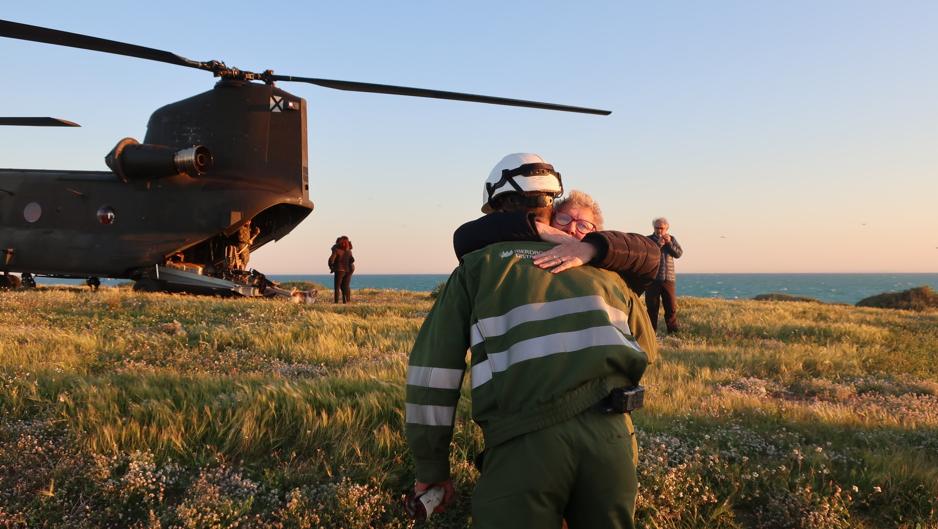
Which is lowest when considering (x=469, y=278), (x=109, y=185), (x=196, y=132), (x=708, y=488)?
(x=708, y=488)

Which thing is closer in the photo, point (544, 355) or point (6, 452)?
point (544, 355)

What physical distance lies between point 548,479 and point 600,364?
513 mm

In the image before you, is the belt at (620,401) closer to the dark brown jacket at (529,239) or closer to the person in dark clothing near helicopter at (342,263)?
the dark brown jacket at (529,239)

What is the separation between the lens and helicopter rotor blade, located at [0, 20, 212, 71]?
8.44m

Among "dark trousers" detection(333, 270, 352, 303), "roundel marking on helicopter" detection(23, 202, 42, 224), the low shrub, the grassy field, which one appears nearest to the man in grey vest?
the grassy field

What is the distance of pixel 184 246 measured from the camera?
51.4 feet

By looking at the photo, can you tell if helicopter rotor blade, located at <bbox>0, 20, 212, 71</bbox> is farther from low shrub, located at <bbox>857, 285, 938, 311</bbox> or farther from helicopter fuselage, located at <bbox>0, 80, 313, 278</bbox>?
low shrub, located at <bbox>857, 285, 938, 311</bbox>

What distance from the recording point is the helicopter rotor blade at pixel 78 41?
27.7ft

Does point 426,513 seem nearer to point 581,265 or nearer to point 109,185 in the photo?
point 581,265

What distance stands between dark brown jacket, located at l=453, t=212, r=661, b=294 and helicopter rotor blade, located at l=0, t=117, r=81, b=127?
1446 cm

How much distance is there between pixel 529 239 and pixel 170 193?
51.2 ft

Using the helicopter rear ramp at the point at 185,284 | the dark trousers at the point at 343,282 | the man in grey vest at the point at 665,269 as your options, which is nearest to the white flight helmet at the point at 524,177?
the man in grey vest at the point at 665,269

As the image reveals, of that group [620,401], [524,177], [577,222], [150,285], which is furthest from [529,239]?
[150,285]

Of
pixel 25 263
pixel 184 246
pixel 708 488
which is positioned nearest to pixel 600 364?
pixel 708 488
